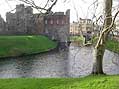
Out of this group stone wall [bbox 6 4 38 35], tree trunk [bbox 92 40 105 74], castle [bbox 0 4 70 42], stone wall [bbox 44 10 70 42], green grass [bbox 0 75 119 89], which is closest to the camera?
green grass [bbox 0 75 119 89]

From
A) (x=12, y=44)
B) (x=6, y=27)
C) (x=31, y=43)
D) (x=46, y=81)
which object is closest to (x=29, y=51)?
(x=12, y=44)

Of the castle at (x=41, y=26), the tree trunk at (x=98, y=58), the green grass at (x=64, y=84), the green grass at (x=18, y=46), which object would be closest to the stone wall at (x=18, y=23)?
the castle at (x=41, y=26)

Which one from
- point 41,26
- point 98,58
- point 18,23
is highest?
point 18,23

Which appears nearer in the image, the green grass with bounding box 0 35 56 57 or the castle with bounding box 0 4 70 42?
the green grass with bounding box 0 35 56 57

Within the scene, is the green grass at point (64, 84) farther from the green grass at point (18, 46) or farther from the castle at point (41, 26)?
the castle at point (41, 26)

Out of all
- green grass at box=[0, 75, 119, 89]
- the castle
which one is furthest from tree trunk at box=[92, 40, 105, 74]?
the castle

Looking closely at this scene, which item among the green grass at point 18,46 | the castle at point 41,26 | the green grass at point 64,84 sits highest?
the castle at point 41,26

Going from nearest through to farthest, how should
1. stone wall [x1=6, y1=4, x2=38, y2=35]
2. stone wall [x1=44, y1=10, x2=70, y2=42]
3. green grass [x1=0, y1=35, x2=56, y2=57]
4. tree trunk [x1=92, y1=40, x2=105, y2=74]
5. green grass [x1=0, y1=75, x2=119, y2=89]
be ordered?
green grass [x1=0, y1=75, x2=119, y2=89], tree trunk [x1=92, y1=40, x2=105, y2=74], green grass [x1=0, y1=35, x2=56, y2=57], stone wall [x1=6, y1=4, x2=38, y2=35], stone wall [x1=44, y1=10, x2=70, y2=42]

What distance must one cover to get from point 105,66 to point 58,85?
70.0ft

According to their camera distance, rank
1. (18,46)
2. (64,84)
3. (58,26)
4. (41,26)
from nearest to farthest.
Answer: (64,84) → (18,46) → (41,26) → (58,26)

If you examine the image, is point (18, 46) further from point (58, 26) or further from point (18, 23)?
point (58, 26)

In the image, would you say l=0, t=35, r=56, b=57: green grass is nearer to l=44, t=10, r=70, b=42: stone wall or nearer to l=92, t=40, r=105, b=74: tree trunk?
l=44, t=10, r=70, b=42: stone wall

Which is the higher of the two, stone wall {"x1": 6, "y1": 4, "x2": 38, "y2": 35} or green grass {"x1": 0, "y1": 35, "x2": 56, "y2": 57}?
stone wall {"x1": 6, "y1": 4, "x2": 38, "y2": 35}

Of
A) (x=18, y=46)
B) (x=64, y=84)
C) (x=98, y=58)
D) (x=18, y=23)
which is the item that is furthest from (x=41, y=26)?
(x=64, y=84)
